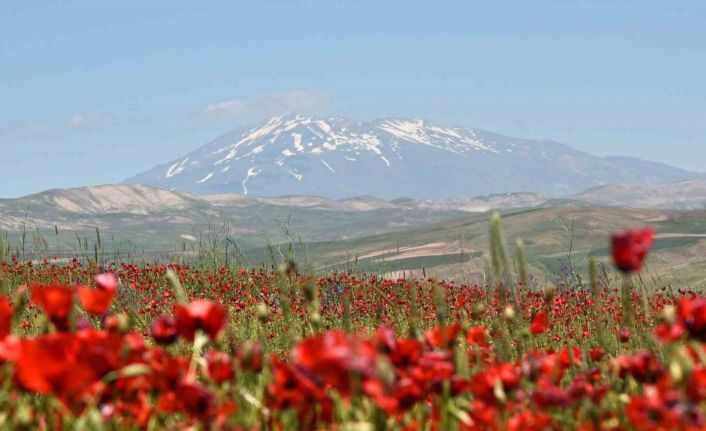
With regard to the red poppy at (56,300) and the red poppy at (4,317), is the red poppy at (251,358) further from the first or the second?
Answer: the red poppy at (4,317)

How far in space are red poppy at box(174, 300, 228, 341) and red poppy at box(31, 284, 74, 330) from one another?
249 millimetres

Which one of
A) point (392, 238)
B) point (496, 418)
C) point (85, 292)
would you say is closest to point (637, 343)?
point (496, 418)

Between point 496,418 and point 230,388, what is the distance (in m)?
0.65

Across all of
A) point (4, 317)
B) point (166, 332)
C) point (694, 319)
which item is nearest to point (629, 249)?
point (694, 319)

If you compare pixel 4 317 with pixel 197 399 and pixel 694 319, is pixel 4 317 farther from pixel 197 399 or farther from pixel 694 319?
pixel 694 319

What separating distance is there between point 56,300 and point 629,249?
1.25 metres

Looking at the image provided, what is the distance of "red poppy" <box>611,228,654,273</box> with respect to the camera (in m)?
1.79

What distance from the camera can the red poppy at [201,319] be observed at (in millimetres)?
2016

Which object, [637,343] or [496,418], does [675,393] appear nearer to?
[496,418]

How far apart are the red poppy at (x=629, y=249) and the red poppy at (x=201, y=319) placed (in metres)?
0.87

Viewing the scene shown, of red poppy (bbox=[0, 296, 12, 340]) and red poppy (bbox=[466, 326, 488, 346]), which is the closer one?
red poppy (bbox=[0, 296, 12, 340])

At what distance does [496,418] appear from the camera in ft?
7.04

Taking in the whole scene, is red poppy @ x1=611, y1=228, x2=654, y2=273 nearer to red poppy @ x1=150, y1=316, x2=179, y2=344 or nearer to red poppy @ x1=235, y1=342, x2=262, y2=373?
red poppy @ x1=235, y1=342, x2=262, y2=373

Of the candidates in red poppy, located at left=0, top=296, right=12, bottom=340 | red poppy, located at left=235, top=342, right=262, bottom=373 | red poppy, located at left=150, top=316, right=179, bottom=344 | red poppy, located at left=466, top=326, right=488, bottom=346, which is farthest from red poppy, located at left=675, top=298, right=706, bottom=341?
red poppy, located at left=0, top=296, right=12, bottom=340
